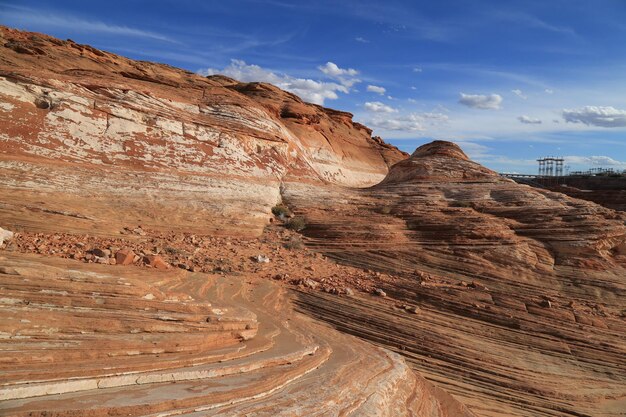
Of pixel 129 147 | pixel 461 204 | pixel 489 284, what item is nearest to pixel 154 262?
pixel 129 147

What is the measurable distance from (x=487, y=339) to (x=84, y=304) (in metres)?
7.40

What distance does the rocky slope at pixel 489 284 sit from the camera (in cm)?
810

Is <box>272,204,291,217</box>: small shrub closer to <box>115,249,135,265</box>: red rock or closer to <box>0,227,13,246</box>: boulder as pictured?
<box>115,249,135,265</box>: red rock

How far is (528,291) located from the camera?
1141 centimetres

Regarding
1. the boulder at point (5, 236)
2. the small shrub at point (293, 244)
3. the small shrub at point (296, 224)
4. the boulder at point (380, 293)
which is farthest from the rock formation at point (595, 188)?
the boulder at point (5, 236)

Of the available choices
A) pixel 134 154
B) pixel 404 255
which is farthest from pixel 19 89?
pixel 404 255

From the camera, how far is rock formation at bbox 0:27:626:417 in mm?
4449

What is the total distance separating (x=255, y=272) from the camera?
445 inches

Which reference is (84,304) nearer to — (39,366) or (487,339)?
(39,366)

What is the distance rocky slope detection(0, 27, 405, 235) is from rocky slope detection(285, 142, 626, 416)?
8.50 feet

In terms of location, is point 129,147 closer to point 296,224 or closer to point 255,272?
point 296,224

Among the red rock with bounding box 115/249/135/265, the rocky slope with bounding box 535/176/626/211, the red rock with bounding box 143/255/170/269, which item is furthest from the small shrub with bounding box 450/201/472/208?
the rocky slope with bounding box 535/176/626/211

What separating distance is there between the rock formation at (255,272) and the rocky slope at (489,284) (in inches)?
2.0

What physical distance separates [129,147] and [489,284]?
11.9 m
